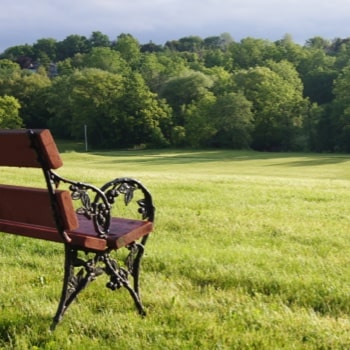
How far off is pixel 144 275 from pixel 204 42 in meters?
174

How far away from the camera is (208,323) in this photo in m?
3.75

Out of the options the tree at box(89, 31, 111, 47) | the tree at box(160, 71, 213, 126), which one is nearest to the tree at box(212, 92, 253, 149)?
the tree at box(160, 71, 213, 126)

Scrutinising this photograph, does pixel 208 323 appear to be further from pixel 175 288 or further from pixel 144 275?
pixel 144 275

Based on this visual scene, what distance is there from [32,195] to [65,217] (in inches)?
16.1

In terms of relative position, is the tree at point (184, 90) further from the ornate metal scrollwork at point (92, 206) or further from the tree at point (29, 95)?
the ornate metal scrollwork at point (92, 206)

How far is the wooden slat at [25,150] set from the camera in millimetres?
3434

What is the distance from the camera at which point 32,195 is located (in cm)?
387

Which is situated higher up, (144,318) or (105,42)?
(105,42)

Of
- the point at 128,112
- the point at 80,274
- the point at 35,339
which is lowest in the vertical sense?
the point at 35,339

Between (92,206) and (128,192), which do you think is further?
(128,192)

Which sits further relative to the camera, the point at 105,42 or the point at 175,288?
the point at 105,42

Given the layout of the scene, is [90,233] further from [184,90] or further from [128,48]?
[128,48]

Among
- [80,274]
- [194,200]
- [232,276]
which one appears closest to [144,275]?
[232,276]

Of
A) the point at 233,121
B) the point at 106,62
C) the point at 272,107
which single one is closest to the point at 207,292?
the point at 233,121
